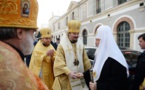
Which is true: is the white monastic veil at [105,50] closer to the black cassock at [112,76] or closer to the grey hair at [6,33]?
the black cassock at [112,76]

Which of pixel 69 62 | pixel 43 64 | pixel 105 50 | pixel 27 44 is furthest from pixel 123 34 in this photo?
pixel 27 44

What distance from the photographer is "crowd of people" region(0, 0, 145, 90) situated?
0.79 metres

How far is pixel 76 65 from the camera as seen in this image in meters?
3.12

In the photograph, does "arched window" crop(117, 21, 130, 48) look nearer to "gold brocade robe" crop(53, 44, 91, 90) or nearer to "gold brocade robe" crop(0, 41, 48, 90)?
"gold brocade robe" crop(53, 44, 91, 90)

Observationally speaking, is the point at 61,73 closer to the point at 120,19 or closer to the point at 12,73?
the point at 12,73

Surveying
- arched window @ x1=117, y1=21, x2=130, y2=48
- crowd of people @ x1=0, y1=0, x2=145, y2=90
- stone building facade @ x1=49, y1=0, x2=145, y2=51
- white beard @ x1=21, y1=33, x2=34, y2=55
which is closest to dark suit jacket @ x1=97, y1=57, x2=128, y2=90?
crowd of people @ x1=0, y1=0, x2=145, y2=90

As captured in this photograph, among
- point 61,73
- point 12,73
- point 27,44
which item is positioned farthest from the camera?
point 61,73

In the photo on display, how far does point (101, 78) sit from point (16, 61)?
5.75 ft

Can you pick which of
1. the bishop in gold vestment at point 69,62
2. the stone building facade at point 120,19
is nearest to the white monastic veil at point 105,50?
the bishop in gold vestment at point 69,62

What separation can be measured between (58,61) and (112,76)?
116 centimetres

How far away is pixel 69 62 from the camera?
306 cm

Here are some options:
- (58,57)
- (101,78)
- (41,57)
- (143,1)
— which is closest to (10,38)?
(101,78)

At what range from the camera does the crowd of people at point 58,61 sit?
2.61 ft

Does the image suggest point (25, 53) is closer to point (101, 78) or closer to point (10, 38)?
point (10, 38)
